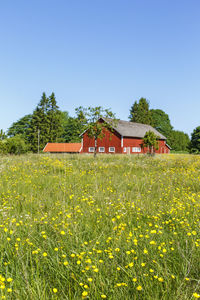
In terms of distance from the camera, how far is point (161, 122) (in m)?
67.1

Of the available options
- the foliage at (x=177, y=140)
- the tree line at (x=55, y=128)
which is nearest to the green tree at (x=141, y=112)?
the tree line at (x=55, y=128)

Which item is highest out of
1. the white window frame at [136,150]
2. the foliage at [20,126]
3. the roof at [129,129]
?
the foliage at [20,126]

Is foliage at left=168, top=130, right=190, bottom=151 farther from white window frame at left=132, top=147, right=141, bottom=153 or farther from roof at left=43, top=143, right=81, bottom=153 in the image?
roof at left=43, top=143, right=81, bottom=153

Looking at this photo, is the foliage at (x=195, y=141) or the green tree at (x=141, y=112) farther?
the green tree at (x=141, y=112)

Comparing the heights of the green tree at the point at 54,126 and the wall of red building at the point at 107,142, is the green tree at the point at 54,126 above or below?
above

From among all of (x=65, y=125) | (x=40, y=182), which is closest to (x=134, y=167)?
(x=40, y=182)

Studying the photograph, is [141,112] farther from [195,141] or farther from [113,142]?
[113,142]

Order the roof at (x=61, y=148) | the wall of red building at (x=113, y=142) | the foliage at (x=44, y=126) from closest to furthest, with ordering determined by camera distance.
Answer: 1. the wall of red building at (x=113, y=142)
2. the roof at (x=61, y=148)
3. the foliage at (x=44, y=126)

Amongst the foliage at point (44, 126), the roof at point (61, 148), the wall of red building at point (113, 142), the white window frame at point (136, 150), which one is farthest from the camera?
the foliage at point (44, 126)

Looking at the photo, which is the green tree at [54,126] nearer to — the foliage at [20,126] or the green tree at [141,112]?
the foliage at [20,126]

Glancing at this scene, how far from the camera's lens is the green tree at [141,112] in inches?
2539

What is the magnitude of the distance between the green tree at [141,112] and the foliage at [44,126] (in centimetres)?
2386

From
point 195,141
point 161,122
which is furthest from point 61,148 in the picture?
point 161,122

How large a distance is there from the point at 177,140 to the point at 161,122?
730cm
